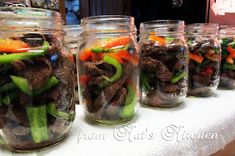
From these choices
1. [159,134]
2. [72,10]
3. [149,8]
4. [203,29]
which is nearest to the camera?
[159,134]

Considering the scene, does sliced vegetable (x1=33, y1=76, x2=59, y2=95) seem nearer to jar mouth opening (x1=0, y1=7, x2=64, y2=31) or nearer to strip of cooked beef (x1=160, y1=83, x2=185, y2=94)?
jar mouth opening (x1=0, y1=7, x2=64, y2=31)

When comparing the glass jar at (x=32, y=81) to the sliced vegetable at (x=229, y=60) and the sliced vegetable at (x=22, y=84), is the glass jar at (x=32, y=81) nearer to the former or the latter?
the sliced vegetable at (x=22, y=84)

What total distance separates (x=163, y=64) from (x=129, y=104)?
134 millimetres

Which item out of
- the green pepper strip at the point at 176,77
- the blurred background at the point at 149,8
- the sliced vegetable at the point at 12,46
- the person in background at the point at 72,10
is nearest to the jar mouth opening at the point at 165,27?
the green pepper strip at the point at 176,77

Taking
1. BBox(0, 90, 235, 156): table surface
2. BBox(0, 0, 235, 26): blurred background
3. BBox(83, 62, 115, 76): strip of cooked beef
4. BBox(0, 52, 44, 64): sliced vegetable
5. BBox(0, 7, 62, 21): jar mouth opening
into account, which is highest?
BBox(0, 0, 235, 26): blurred background

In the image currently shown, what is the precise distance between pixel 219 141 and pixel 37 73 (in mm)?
388

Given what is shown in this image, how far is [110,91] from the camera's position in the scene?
44 cm

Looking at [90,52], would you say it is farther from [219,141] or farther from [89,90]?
[219,141]

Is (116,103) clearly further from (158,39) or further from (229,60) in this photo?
(229,60)

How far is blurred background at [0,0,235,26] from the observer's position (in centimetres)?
122

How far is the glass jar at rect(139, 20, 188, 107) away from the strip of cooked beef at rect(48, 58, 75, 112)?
21 centimetres

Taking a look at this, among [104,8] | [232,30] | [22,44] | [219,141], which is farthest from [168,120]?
[104,8]

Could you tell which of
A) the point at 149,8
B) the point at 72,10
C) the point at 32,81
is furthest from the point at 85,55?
the point at 72,10

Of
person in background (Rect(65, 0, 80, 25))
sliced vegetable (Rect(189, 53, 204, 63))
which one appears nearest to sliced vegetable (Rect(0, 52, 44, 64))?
sliced vegetable (Rect(189, 53, 204, 63))
